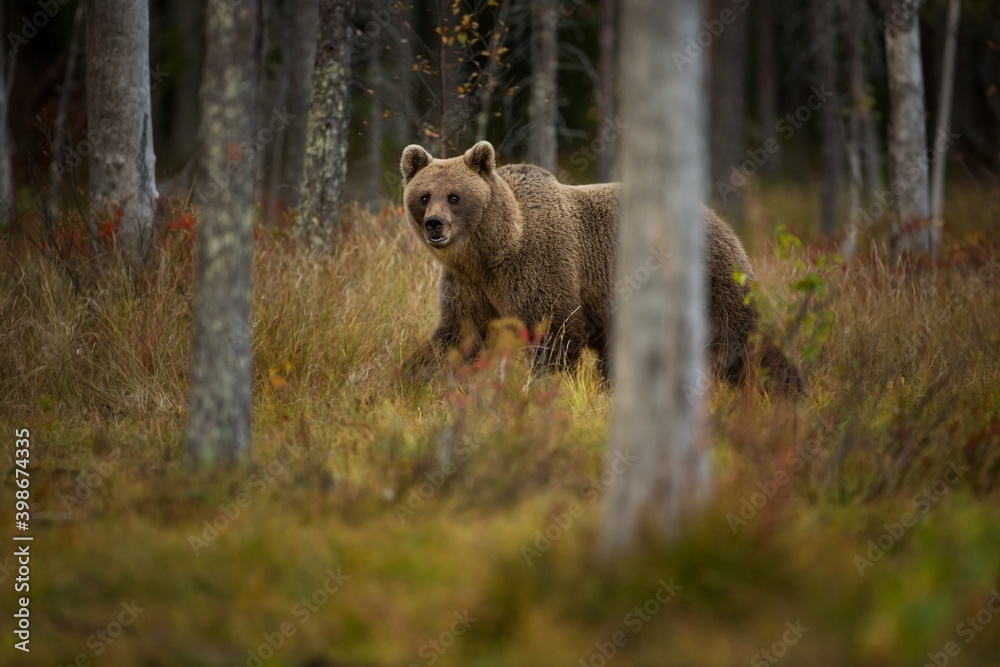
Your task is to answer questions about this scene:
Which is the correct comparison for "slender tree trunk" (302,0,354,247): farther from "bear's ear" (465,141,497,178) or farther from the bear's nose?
the bear's nose

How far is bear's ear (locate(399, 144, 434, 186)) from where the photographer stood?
6863 millimetres

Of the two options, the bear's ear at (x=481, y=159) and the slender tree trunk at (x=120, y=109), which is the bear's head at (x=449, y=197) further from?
the slender tree trunk at (x=120, y=109)

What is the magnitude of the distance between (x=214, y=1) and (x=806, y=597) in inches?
126

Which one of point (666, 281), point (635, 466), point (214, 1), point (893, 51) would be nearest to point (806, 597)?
point (635, 466)

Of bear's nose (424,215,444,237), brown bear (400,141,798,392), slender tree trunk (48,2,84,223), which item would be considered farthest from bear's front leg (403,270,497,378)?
slender tree trunk (48,2,84,223)

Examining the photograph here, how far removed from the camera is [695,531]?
3.19 m

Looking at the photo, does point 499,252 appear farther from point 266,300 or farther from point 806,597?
point 806,597

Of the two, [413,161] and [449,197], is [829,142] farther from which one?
[449,197]

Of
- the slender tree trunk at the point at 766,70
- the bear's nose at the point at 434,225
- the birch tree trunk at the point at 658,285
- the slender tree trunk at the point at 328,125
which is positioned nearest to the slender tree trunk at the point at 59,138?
the slender tree trunk at the point at 328,125

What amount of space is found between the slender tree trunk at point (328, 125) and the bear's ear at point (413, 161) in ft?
4.90

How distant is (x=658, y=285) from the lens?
322cm

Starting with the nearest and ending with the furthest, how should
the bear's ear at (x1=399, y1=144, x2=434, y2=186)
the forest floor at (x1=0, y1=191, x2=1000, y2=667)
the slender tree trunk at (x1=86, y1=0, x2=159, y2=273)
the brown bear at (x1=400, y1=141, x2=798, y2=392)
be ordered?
the forest floor at (x1=0, y1=191, x2=1000, y2=667) < the brown bear at (x1=400, y1=141, x2=798, y2=392) < the bear's ear at (x1=399, y1=144, x2=434, y2=186) < the slender tree trunk at (x1=86, y1=0, x2=159, y2=273)

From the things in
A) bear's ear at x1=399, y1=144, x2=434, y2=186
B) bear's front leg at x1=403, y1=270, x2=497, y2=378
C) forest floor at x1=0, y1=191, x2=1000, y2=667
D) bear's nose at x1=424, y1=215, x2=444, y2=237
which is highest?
bear's ear at x1=399, y1=144, x2=434, y2=186

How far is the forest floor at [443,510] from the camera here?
3.08 m
